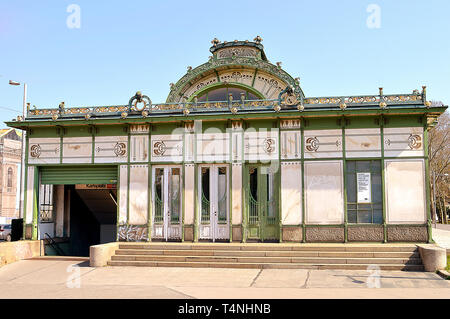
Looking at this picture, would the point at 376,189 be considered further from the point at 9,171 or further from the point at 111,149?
the point at 9,171

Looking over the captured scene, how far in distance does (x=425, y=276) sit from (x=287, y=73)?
1037 centimetres

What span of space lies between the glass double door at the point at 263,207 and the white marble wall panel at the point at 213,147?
1186 millimetres

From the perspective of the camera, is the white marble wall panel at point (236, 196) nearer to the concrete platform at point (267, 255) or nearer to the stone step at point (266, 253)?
the concrete platform at point (267, 255)

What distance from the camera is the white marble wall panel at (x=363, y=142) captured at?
15570 mm

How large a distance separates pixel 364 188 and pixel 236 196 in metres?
4.33

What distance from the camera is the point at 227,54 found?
2055cm

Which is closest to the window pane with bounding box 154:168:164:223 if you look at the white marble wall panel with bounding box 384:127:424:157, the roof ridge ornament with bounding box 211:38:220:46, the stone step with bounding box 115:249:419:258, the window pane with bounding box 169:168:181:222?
the window pane with bounding box 169:168:181:222

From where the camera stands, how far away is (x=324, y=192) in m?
15.7

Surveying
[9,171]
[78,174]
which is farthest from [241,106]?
[9,171]

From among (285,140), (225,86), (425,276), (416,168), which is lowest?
(425,276)

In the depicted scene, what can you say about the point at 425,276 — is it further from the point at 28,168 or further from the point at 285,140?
the point at 28,168
